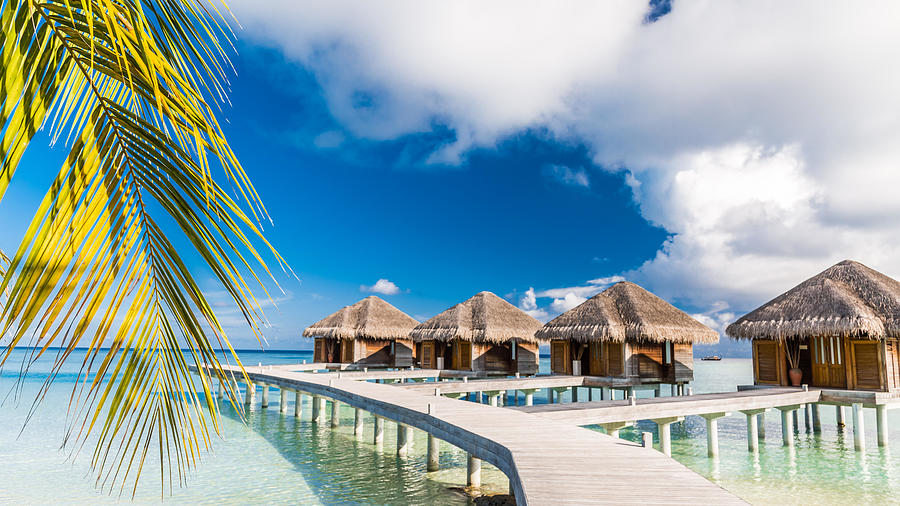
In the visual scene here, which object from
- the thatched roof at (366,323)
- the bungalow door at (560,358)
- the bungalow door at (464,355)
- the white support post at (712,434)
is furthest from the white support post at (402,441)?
the thatched roof at (366,323)

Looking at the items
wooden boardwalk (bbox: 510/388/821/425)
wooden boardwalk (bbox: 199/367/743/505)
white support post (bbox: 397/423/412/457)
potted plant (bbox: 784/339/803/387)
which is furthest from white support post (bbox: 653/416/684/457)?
potted plant (bbox: 784/339/803/387)

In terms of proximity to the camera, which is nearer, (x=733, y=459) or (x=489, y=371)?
(x=733, y=459)

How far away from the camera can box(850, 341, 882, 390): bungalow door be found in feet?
41.0

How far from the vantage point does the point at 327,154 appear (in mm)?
29734

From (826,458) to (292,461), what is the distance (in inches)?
414

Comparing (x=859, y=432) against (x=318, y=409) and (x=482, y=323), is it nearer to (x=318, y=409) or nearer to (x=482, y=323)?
(x=482, y=323)

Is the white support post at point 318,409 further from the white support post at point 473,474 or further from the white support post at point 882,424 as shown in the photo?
the white support post at point 882,424

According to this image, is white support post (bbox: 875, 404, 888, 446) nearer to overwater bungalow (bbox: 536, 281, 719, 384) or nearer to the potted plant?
the potted plant

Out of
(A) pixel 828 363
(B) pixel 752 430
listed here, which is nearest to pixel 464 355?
(B) pixel 752 430

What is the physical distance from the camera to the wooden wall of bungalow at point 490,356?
20281 mm

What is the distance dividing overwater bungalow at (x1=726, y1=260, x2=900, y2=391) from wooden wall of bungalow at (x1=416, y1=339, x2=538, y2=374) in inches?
304

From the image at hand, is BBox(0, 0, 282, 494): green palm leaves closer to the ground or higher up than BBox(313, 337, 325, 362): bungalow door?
higher up

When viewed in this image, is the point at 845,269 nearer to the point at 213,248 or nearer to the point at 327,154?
the point at 213,248

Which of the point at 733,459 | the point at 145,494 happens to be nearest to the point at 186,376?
the point at 145,494
